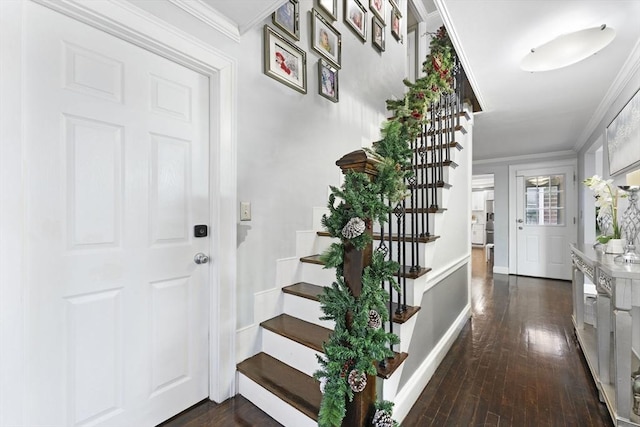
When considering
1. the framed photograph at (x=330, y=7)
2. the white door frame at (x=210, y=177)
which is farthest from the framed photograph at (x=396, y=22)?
the white door frame at (x=210, y=177)

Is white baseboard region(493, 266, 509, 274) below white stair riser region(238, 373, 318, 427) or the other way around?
below

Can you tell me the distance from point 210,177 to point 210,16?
2.91ft

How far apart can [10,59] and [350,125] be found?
7.53ft

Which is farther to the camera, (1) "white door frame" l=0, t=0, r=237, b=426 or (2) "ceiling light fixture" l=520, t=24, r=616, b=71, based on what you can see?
(2) "ceiling light fixture" l=520, t=24, r=616, b=71

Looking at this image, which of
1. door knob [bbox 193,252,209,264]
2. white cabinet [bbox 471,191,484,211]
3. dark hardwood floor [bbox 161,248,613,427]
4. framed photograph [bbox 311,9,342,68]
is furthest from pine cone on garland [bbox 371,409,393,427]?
white cabinet [bbox 471,191,484,211]

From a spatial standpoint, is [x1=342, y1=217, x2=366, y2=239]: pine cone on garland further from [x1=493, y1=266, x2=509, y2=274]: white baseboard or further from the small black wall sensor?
[x1=493, y1=266, x2=509, y2=274]: white baseboard

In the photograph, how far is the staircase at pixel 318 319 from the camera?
1.46 m

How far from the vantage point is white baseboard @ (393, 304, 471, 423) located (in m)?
1.56

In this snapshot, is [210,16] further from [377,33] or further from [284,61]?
[377,33]

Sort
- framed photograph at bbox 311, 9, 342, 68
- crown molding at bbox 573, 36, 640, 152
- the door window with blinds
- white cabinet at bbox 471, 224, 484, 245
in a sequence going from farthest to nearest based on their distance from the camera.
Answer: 1. white cabinet at bbox 471, 224, 484, 245
2. the door window with blinds
3. framed photograph at bbox 311, 9, 342, 68
4. crown molding at bbox 573, 36, 640, 152

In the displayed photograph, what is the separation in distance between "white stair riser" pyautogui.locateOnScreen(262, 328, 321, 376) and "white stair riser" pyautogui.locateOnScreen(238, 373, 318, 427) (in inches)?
8.2

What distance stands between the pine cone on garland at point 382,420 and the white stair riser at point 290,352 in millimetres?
470

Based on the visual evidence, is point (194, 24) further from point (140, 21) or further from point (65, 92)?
point (65, 92)

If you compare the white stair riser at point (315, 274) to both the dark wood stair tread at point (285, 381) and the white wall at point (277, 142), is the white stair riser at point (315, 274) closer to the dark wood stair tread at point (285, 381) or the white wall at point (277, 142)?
the white wall at point (277, 142)
